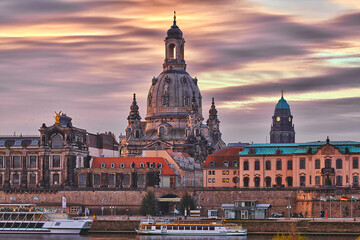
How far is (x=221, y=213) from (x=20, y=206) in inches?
1362

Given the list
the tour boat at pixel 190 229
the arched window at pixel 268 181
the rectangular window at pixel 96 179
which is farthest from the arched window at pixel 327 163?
the rectangular window at pixel 96 179

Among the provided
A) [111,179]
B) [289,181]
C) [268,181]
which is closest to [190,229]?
[268,181]

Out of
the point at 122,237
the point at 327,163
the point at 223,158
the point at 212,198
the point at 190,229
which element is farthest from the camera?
the point at 223,158

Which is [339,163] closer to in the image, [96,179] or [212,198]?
[212,198]

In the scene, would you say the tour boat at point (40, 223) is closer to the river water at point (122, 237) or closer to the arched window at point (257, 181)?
the river water at point (122, 237)

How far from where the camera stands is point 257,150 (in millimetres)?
186375

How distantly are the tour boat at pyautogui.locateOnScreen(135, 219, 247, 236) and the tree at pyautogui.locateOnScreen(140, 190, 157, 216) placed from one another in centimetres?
2359

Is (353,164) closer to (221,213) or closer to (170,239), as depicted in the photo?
(221,213)

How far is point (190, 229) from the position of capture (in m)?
151

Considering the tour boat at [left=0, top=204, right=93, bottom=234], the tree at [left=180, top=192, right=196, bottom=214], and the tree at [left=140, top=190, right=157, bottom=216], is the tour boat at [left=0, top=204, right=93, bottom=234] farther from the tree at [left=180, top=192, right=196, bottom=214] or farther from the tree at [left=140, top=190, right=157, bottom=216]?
the tree at [left=180, top=192, right=196, bottom=214]

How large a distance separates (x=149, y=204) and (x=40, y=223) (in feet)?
83.9

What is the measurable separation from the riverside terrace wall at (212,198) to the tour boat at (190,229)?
24.0 m

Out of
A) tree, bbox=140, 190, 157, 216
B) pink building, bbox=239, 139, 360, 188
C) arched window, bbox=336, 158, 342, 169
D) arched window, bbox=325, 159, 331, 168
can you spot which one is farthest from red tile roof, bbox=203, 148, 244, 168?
arched window, bbox=336, 158, 342, 169

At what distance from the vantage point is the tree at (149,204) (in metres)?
178
